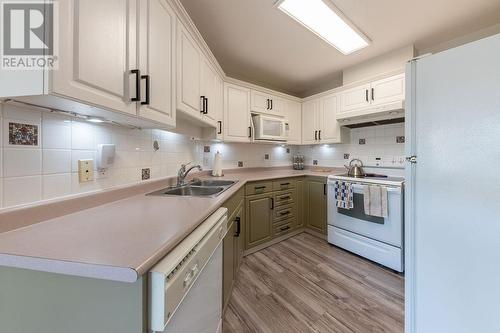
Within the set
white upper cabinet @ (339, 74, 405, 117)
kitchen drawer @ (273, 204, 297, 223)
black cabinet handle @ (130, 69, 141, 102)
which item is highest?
white upper cabinet @ (339, 74, 405, 117)

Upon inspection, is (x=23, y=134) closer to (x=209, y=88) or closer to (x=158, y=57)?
(x=158, y=57)

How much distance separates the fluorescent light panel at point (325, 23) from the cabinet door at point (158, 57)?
3.08ft

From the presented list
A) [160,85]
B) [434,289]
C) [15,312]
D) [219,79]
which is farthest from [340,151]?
[15,312]

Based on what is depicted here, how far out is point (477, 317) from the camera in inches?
35.4

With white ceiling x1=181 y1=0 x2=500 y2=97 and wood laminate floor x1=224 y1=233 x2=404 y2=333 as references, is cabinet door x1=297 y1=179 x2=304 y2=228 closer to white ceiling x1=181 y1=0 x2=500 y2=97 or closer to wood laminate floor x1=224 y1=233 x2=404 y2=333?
wood laminate floor x1=224 y1=233 x2=404 y2=333

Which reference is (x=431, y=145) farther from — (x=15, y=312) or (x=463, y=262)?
(x=15, y=312)

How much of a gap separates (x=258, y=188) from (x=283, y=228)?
74 centimetres

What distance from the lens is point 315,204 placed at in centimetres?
286

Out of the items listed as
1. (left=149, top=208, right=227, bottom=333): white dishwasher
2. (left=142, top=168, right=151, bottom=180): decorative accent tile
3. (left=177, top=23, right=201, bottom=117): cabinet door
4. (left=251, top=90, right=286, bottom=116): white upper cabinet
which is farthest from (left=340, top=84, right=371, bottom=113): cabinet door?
(left=142, top=168, right=151, bottom=180): decorative accent tile

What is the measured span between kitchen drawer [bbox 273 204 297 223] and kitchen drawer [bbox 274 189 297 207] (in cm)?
5

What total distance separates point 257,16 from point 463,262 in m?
2.20

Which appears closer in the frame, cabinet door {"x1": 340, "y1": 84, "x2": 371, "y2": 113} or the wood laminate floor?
the wood laminate floor

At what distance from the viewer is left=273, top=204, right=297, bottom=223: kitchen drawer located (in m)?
2.61
